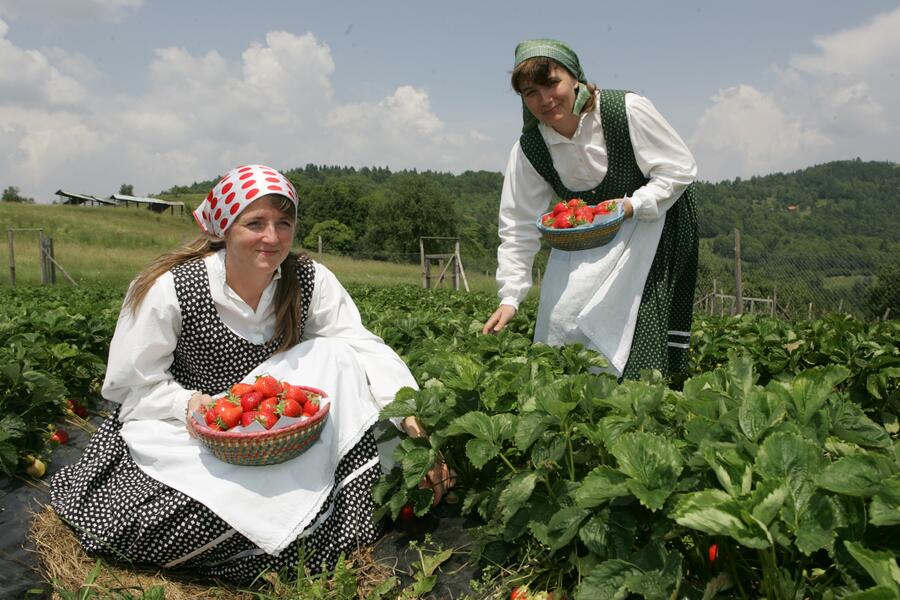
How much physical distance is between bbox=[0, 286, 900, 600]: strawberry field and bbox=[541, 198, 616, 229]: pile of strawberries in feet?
1.85

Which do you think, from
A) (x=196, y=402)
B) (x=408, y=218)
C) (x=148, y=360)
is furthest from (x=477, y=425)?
(x=408, y=218)

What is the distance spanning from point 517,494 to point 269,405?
0.86 metres

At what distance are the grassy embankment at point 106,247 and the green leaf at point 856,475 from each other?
2032 centimetres

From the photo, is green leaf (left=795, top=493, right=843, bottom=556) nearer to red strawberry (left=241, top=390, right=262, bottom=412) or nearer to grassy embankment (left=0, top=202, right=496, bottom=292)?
red strawberry (left=241, top=390, right=262, bottom=412)

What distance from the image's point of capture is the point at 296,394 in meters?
2.32

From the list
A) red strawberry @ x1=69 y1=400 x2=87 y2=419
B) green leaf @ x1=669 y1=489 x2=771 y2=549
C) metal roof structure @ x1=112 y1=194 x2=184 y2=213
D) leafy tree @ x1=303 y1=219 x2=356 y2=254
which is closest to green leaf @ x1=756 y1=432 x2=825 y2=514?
green leaf @ x1=669 y1=489 x2=771 y2=549

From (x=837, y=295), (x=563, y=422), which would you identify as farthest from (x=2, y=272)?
(x=837, y=295)

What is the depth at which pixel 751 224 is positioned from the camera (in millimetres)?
51406

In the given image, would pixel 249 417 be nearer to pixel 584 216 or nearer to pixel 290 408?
pixel 290 408

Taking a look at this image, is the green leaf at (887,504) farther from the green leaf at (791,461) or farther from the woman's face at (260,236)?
the woman's face at (260,236)

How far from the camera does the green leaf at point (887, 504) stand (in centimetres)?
121

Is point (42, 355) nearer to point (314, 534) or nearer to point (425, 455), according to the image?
point (314, 534)

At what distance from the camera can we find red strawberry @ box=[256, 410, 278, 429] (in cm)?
218

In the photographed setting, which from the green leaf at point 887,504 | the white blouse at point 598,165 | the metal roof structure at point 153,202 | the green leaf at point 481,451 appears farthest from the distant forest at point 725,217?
the green leaf at point 887,504
